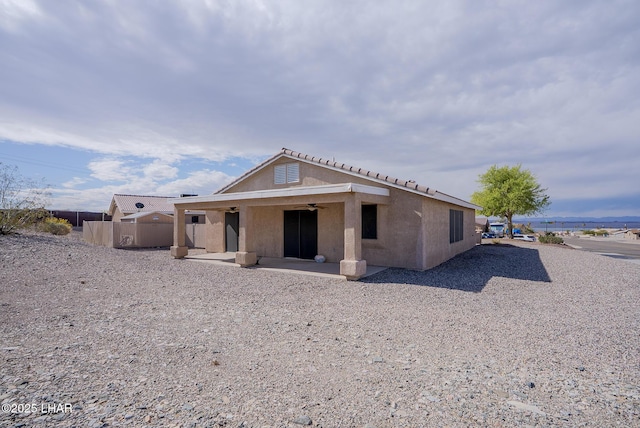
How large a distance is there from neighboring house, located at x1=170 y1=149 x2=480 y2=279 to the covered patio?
31 millimetres

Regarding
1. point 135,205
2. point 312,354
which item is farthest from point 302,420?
point 135,205

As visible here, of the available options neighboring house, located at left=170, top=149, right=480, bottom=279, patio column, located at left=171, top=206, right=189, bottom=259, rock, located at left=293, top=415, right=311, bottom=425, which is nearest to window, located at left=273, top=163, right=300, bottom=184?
neighboring house, located at left=170, top=149, right=480, bottom=279

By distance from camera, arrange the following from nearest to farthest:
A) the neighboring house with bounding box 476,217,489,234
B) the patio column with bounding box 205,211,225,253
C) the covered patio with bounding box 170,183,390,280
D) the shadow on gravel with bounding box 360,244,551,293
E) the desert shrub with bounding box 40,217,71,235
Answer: the shadow on gravel with bounding box 360,244,551,293, the covered patio with bounding box 170,183,390,280, the patio column with bounding box 205,211,225,253, the desert shrub with bounding box 40,217,71,235, the neighboring house with bounding box 476,217,489,234

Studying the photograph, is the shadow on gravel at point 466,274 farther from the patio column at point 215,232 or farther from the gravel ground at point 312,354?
the patio column at point 215,232

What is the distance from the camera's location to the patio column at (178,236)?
51.4ft

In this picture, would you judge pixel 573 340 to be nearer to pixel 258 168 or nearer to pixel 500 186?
pixel 258 168

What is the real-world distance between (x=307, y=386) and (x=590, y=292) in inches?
355

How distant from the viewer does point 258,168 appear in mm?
15547

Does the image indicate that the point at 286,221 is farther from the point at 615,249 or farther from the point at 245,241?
the point at 615,249

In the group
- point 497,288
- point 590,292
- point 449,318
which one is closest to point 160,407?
point 449,318

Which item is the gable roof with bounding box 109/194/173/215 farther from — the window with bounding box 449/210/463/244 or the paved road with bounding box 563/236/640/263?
the paved road with bounding box 563/236/640/263

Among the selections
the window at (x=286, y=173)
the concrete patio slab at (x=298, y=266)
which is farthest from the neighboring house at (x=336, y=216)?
the concrete patio slab at (x=298, y=266)

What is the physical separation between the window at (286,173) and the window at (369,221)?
3.29m

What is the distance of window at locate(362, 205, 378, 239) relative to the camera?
498 inches
